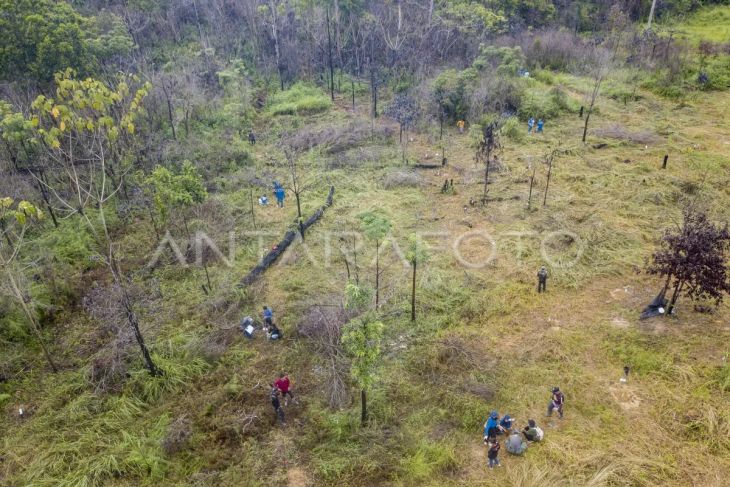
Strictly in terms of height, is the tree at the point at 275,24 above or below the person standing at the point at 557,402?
above

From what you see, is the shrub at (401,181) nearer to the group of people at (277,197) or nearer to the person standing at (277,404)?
the group of people at (277,197)

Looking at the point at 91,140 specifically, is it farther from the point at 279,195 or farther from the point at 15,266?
the point at 279,195

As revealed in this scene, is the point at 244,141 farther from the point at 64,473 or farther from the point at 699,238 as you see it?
the point at 699,238

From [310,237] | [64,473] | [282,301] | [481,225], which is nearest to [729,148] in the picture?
[481,225]

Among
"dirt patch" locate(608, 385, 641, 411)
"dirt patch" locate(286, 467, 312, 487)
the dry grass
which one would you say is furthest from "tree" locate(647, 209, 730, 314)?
"dirt patch" locate(286, 467, 312, 487)

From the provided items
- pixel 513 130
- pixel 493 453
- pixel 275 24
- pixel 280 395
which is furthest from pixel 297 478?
pixel 275 24

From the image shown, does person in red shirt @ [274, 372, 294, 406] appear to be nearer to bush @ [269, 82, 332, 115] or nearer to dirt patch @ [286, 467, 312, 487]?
dirt patch @ [286, 467, 312, 487]

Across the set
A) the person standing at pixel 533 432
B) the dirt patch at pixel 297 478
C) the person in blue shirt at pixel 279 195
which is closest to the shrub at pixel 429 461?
the person standing at pixel 533 432
